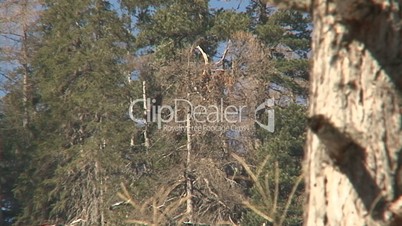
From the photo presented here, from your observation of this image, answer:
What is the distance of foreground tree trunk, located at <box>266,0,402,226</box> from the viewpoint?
2.55 m

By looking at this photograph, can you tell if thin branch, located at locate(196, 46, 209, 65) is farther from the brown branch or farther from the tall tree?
the brown branch

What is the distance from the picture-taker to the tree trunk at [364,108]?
2549 mm

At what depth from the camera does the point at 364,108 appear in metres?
2.57

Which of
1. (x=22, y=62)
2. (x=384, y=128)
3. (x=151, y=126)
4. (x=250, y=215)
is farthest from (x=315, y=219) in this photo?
(x=22, y=62)

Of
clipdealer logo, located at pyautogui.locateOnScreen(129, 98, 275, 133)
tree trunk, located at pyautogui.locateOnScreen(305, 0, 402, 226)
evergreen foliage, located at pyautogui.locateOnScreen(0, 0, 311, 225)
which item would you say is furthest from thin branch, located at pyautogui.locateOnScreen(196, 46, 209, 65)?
tree trunk, located at pyautogui.locateOnScreen(305, 0, 402, 226)

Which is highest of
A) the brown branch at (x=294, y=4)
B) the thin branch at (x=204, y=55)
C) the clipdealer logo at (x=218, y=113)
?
the thin branch at (x=204, y=55)

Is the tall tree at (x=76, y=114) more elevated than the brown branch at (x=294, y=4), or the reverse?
the tall tree at (x=76, y=114)

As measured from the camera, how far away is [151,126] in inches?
1439

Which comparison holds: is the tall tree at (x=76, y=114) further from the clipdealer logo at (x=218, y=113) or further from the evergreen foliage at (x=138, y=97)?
the clipdealer logo at (x=218, y=113)

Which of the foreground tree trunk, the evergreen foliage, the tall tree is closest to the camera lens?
the foreground tree trunk

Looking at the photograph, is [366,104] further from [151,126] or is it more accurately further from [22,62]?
[22,62]

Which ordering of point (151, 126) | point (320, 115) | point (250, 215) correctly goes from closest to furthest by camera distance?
point (320, 115)
point (250, 215)
point (151, 126)

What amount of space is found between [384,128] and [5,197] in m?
35.5

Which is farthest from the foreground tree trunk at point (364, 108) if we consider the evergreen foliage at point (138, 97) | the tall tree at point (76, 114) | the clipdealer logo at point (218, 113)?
the clipdealer logo at point (218, 113)
